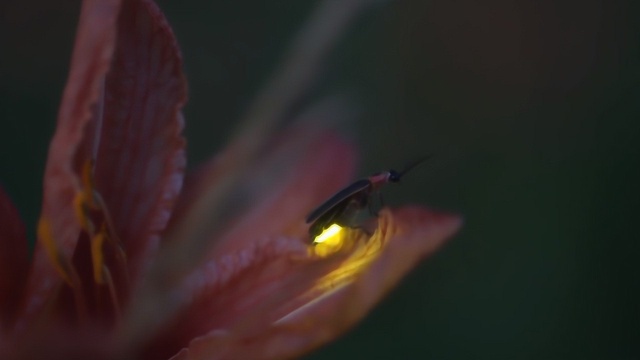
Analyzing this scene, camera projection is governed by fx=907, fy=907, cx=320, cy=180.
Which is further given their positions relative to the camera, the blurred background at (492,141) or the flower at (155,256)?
the blurred background at (492,141)

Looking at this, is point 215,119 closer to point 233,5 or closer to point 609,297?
point 233,5

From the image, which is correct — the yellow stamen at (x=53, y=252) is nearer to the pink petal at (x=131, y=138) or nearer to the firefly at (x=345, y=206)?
the pink petal at (x=131, y=138)

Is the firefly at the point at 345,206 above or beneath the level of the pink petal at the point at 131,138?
beneath

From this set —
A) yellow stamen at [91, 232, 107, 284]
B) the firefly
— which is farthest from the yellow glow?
yellow stamen at [91, 232, 107, 284]

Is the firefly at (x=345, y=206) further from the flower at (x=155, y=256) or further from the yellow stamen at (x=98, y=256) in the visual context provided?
the yellow stamen at (x=98, y=256)

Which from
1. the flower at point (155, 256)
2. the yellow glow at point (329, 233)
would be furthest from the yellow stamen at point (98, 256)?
the yellow glow at point (329, 233)

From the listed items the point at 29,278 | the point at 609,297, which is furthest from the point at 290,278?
the point at 609,297

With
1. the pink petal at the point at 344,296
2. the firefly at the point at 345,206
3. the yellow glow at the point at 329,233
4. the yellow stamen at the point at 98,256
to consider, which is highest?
the yellow stamen at the point at 98,256
